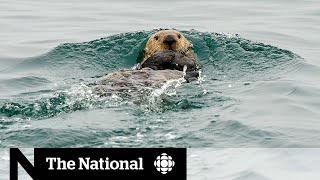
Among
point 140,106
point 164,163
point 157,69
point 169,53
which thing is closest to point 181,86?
point 157,69

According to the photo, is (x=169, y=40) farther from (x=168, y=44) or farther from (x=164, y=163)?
(x=164, y=163)

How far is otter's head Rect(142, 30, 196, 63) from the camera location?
11039mm

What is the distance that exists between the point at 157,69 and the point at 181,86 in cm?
100

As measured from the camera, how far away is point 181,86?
9773 mm

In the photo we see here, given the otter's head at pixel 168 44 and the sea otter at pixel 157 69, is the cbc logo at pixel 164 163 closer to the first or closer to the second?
the sea otter at pixel 157 69

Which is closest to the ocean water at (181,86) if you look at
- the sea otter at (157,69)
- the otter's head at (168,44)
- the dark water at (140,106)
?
the dark water at (140,106)

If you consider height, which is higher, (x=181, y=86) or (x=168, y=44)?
(x=168, y=44)

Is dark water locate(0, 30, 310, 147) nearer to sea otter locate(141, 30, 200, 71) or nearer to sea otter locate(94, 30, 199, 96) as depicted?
sea otter locate(94, 30, 199, 96)

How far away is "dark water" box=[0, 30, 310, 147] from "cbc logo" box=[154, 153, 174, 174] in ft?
3.21

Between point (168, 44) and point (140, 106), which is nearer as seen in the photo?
point (140, 106)

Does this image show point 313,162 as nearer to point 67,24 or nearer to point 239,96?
point 239,96

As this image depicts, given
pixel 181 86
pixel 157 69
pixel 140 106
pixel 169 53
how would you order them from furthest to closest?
1. pixel 169 53
2. pixel 157 69
3. pixel 181 86
4. pixel 140 106

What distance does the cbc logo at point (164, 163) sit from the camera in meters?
6.09

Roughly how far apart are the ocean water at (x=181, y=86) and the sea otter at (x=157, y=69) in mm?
242
